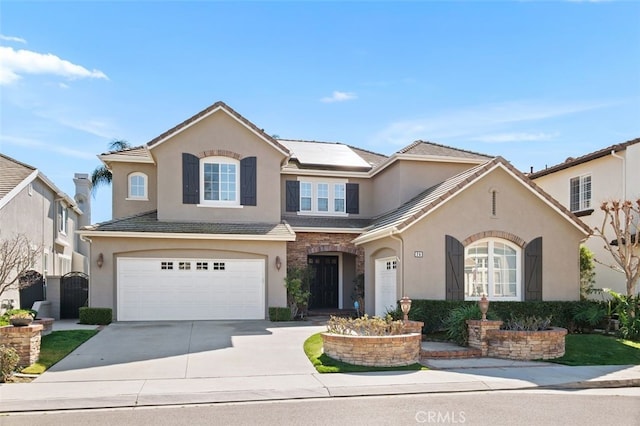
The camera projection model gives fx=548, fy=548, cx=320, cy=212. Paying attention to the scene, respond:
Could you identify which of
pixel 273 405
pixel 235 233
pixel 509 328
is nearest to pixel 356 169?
pixel 235 233

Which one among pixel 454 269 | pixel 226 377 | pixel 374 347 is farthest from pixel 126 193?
pixel 374 347

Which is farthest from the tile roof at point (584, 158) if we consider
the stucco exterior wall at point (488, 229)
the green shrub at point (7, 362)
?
the green shrub at point (7, 362)

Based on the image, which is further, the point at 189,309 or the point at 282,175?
the point at 282,175

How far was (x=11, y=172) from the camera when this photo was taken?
853 inches

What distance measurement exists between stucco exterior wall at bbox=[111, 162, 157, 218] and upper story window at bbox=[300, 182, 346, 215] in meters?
6.09

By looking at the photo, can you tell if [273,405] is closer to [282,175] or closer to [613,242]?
[282,175]

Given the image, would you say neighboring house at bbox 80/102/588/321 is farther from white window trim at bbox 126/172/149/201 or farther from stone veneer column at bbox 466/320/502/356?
stone veneer column at bbox 466/320/502/356

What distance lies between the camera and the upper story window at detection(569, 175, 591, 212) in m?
23.2

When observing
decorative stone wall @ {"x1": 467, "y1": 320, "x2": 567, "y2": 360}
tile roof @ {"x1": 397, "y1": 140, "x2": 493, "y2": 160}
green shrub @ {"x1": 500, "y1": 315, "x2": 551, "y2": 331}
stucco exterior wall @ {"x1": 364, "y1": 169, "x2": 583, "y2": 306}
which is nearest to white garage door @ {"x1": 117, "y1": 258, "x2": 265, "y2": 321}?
stucco exterior wall @ {"x1": 364, "y1": 169, "x2": 583, "y2": 306}

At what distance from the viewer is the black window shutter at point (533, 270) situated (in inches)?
691

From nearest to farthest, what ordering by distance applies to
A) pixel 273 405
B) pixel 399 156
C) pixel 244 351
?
pixel 273 405, pixel 244 351, pixel 399 156

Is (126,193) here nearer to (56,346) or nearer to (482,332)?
(56,346)

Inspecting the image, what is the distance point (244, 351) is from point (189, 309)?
629 cm

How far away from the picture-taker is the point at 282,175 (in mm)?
23125
